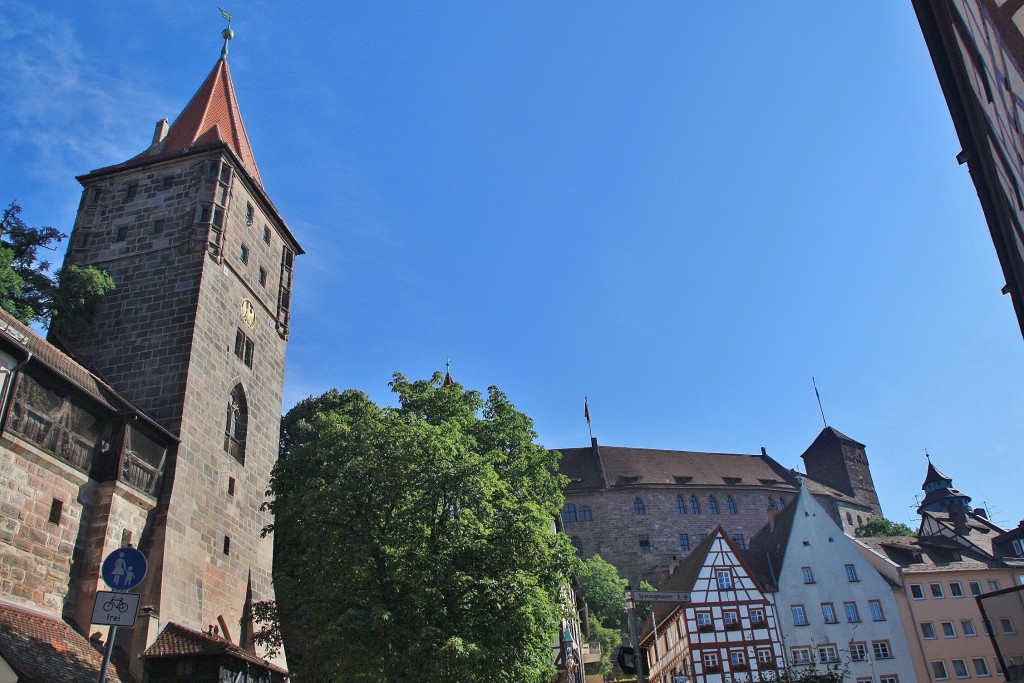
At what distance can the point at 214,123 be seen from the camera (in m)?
28.9

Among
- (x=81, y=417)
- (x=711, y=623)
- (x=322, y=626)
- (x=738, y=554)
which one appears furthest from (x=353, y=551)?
(x=738, y=554)

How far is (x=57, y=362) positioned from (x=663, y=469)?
2444 inches

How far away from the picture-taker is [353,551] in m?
18.0

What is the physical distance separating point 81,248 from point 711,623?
27193 millimetres

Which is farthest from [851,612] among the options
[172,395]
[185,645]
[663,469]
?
[663,469]

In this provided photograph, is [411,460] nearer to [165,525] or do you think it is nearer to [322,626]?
[322,626]

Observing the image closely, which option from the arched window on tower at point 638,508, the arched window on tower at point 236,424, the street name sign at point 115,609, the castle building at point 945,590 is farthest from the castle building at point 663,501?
the street name sign at point 115,609

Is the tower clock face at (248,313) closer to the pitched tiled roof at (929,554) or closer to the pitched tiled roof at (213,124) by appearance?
the pitched tiled roof at (213,124)

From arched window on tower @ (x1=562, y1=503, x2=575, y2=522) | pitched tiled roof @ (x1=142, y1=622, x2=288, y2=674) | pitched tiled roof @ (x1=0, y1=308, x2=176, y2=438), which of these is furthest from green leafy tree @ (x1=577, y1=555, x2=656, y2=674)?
pitched tiled roof @ (x1=0, y1=308, x2=176, y2=438)

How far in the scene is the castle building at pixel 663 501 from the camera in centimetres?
6831

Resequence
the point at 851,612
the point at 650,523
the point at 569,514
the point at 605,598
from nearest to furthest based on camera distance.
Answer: the point at 851,612
the point at 605,598
the point at 650,523
the point at 569,514

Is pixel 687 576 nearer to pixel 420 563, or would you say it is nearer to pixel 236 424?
pixel 236 424

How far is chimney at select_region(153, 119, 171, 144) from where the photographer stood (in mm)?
28809

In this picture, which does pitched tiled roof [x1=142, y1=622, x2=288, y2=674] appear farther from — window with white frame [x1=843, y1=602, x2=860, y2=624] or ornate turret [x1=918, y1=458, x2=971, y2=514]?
ornate turret [x1=918, y1=458, x2=971, y2=514]
